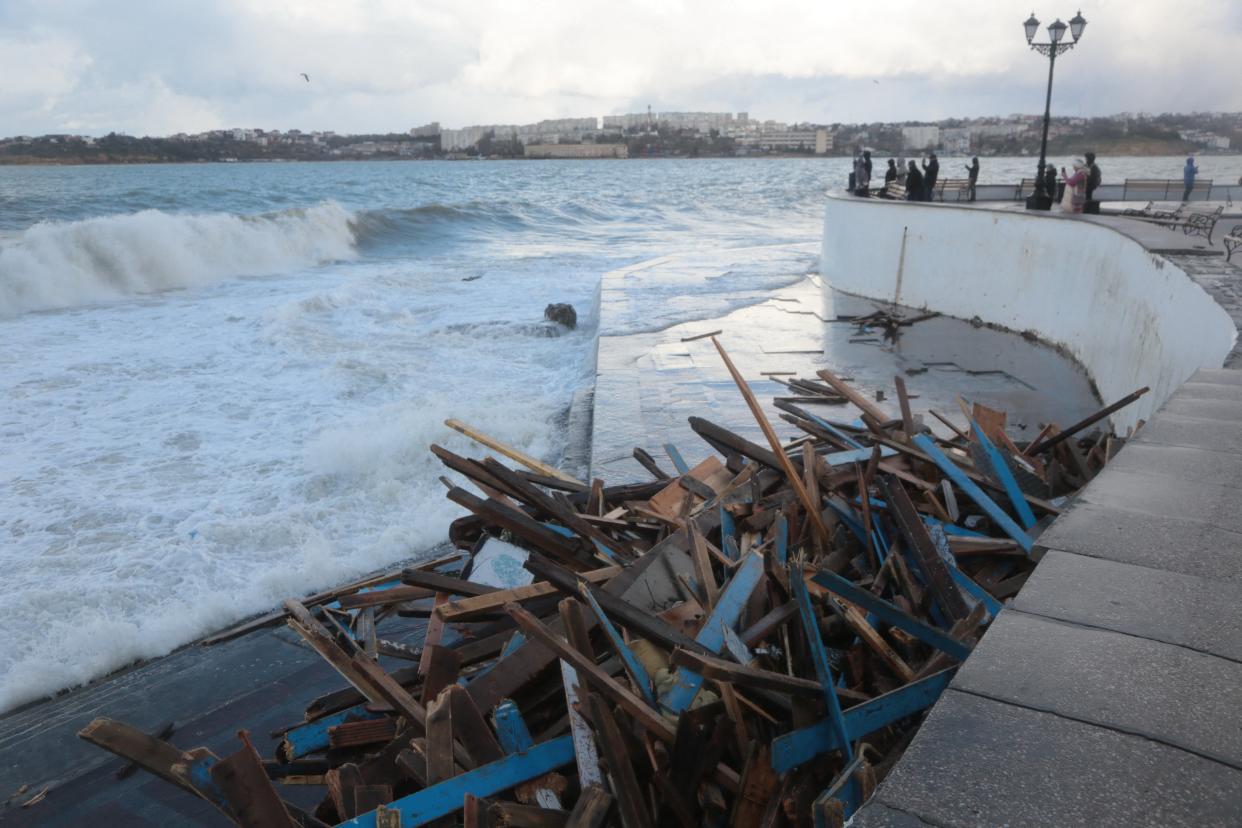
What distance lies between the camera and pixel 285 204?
47625 millimetres

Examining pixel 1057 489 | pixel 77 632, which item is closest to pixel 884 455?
pixel 1057 489

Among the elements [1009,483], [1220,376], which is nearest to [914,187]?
[1220,376]

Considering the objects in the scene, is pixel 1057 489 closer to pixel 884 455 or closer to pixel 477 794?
pixel 884 455

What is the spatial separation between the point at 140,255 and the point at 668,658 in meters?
26.7

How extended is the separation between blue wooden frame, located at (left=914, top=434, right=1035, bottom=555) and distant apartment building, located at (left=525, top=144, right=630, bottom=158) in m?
159

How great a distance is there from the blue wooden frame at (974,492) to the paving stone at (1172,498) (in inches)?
21.2

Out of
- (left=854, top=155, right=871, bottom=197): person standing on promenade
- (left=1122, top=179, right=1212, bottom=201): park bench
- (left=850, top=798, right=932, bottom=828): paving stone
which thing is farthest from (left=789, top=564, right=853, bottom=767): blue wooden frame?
(left=1122, top=179, right=1212, bottom=201): park bench

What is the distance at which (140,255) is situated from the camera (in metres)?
24.8

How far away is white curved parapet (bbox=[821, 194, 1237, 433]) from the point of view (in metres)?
7.23

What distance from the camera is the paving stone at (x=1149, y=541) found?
241 cm

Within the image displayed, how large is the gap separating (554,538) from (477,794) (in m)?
1.54

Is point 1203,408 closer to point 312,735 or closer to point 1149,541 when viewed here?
point 1149,541

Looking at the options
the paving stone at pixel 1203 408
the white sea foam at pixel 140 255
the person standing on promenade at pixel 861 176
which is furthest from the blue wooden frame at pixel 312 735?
the white sea foam at pixel 140 255

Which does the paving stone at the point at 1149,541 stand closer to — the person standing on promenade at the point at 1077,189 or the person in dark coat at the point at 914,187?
the person standing on promenade at the point at 1077,189
